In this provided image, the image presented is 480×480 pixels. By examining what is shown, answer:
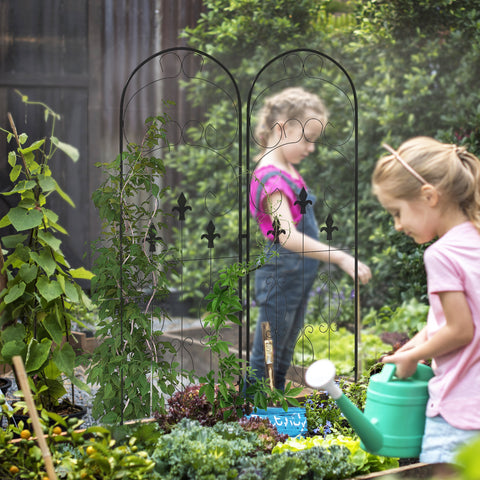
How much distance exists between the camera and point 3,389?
2.84 meters

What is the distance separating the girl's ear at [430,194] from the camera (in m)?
1.47

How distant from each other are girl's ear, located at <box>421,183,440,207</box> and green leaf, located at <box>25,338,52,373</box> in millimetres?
1450

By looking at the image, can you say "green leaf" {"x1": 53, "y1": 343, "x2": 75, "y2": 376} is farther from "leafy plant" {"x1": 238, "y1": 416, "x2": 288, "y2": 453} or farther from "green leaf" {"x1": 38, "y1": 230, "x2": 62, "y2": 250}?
"leafy plant" {"x1": 238, "y1": 416, "x2": 288, "y2": 453}

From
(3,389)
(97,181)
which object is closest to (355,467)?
(3,389)

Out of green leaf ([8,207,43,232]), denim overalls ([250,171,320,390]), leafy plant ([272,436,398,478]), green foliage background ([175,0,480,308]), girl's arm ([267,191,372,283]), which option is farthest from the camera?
green foliage background ([175,0,480,308])

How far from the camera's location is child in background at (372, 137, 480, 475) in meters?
1.39

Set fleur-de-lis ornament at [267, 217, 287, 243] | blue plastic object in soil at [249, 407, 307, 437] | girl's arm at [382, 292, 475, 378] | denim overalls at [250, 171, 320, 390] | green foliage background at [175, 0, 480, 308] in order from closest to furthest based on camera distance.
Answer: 1. girl's arm at [382, 292, 475, 378]
2. blue plastic object in soil at [249, 407, 307, 437]
3. fleur-de-lis ornament at [267, 217, 287, 243]
4. denim overalls at [250, 171, 320, 390]
5. green foliage background at [175, 0, 480, 308]

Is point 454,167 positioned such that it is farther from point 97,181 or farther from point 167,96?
point 167,96

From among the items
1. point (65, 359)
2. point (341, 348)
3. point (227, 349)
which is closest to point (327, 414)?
point (227, 349)

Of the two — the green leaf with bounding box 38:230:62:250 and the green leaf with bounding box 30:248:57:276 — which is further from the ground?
the green leaf with bounding box 38:230:62:250

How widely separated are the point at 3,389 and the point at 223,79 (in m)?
3.44

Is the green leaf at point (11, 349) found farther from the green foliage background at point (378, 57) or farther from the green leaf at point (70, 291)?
the green foliage background at point (378, 57)

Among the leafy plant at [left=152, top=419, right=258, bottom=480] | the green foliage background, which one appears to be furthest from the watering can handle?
the green foliage background

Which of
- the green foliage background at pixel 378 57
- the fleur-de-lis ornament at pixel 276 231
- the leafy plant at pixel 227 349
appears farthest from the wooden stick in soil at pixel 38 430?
the green foliage background at pixel 378 57
